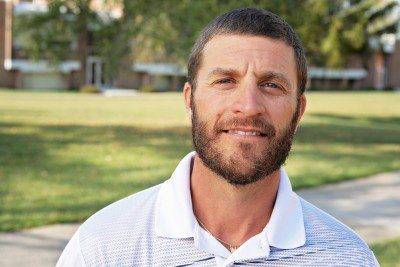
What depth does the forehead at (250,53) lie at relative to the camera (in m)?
1.95

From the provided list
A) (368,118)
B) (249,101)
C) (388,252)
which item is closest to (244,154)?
(249,101)

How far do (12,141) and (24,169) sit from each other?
3.72 metres

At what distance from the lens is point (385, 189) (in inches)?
374

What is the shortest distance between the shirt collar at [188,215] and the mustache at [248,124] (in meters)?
0.25

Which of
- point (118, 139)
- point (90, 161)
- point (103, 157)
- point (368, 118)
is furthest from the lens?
point (368, 118)

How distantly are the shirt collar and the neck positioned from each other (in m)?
0.05

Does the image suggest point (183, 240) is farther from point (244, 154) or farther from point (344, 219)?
point (344, 219)

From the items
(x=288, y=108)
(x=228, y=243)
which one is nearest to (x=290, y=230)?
(x=228, y=243)

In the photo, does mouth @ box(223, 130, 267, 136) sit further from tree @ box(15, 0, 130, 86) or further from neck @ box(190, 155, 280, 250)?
tree @ box(15, 0, 130, 86)

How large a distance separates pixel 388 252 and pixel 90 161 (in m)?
6.33

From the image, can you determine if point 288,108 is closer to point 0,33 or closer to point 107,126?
point 107,126

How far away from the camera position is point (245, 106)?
1916 millimetres

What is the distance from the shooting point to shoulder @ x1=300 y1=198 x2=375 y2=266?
1.97m

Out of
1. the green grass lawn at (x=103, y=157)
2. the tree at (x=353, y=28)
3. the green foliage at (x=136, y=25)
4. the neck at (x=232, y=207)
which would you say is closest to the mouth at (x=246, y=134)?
the neck at (x=232, y=207)
